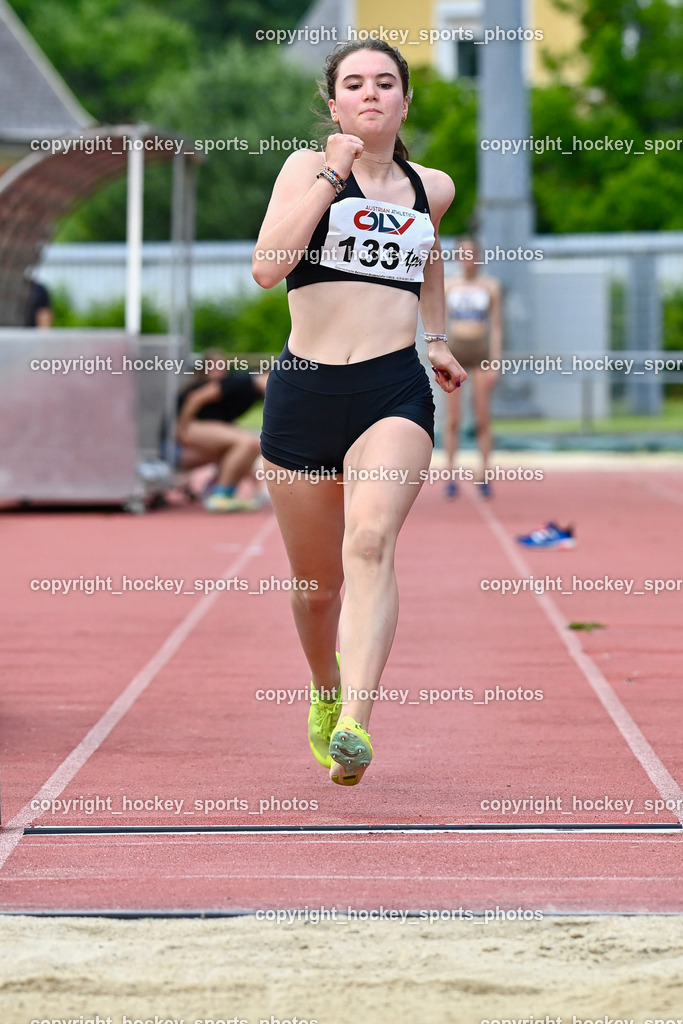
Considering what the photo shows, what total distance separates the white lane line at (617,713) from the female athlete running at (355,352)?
3.45ft

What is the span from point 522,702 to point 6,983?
3366 mm

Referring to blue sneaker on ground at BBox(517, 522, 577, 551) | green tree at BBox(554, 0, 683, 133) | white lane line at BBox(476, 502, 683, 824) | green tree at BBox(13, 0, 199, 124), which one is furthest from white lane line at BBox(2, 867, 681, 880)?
green tree at BBox(13, 0, 199, 124)

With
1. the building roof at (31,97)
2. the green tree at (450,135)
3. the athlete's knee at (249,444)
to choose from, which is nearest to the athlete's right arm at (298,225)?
the athlete's knee at (249,444)

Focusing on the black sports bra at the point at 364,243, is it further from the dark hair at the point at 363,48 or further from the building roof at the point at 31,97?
the building roof at the point at 31,97

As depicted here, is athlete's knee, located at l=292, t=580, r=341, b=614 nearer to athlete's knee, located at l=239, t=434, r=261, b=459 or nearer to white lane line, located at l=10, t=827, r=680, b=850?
white lane line, located at l=10, t=827, r=680, b=850

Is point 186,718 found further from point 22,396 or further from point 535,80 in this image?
point 535,80

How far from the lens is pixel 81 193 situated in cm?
1584

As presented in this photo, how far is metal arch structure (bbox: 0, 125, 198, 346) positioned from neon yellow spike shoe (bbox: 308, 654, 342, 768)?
8.73 m

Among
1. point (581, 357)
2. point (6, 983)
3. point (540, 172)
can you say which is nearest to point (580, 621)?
point (6, 983)

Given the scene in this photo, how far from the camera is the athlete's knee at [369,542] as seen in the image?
14.7 feet

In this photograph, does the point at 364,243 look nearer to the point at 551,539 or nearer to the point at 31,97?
the point at 551,539

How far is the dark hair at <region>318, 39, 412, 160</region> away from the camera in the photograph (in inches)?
182

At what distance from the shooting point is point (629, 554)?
1109cm

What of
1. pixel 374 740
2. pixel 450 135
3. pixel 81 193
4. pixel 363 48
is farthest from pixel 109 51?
pixel 363 48
